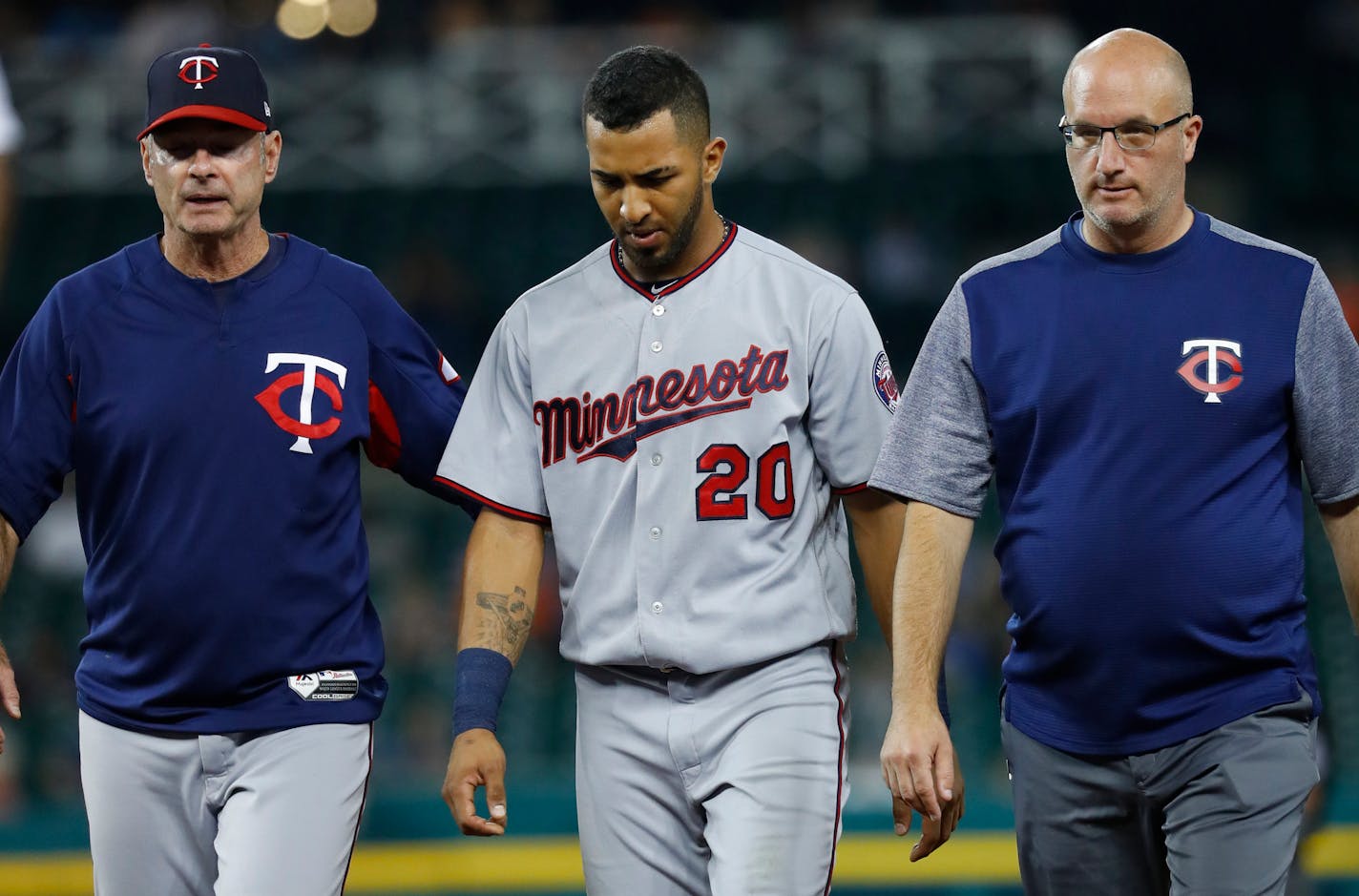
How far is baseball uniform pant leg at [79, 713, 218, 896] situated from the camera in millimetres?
3877

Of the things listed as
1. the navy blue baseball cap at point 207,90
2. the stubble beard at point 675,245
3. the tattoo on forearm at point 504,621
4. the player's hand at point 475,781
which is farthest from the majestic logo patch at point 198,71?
the player's hand at point 475,781

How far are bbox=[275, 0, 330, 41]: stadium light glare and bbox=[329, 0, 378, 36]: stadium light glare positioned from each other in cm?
7

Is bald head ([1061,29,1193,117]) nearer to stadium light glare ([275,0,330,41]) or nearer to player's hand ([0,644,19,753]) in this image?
player's hand ([0,644,19,753])

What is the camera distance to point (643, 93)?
3.85m

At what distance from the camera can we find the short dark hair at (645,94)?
3.84 metres

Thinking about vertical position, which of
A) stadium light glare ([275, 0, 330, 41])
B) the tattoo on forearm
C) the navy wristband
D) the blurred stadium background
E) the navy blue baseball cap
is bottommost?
the navy wristband

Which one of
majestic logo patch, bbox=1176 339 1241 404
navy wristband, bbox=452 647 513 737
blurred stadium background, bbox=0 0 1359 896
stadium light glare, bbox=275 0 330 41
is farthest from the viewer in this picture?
stadium light glare, bbox=275 0 330 41

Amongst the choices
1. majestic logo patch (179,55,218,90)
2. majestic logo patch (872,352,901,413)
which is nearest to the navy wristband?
majestic logo patch (872,352,901,413)

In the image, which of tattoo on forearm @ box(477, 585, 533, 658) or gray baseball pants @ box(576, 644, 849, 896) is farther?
tattoo on forearm @ box(477, 585, 533, 658)

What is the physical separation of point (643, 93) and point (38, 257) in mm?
11207

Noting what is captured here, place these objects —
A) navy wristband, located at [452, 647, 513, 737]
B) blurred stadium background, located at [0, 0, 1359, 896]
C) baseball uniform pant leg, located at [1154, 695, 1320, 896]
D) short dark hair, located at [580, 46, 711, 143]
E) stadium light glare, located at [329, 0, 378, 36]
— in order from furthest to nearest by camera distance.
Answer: stadium light glare, located at [329, 0, 378, 36] < blurred stadium background, located at [0, 0, 1359, 896] < navy wristband, located at [452, 647, 513, 737] < short dark hair, located at [580, 46, 711, 143] < baseball uniform pant leg, located at [1154, 695, 1320, 896]

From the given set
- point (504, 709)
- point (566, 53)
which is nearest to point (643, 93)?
point (504, 709)

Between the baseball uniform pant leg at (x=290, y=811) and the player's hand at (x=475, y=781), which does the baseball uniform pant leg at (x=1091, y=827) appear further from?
the baseball uniform pant leg at (x=290, y=811)

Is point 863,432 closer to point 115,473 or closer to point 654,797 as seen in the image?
point 654,797
